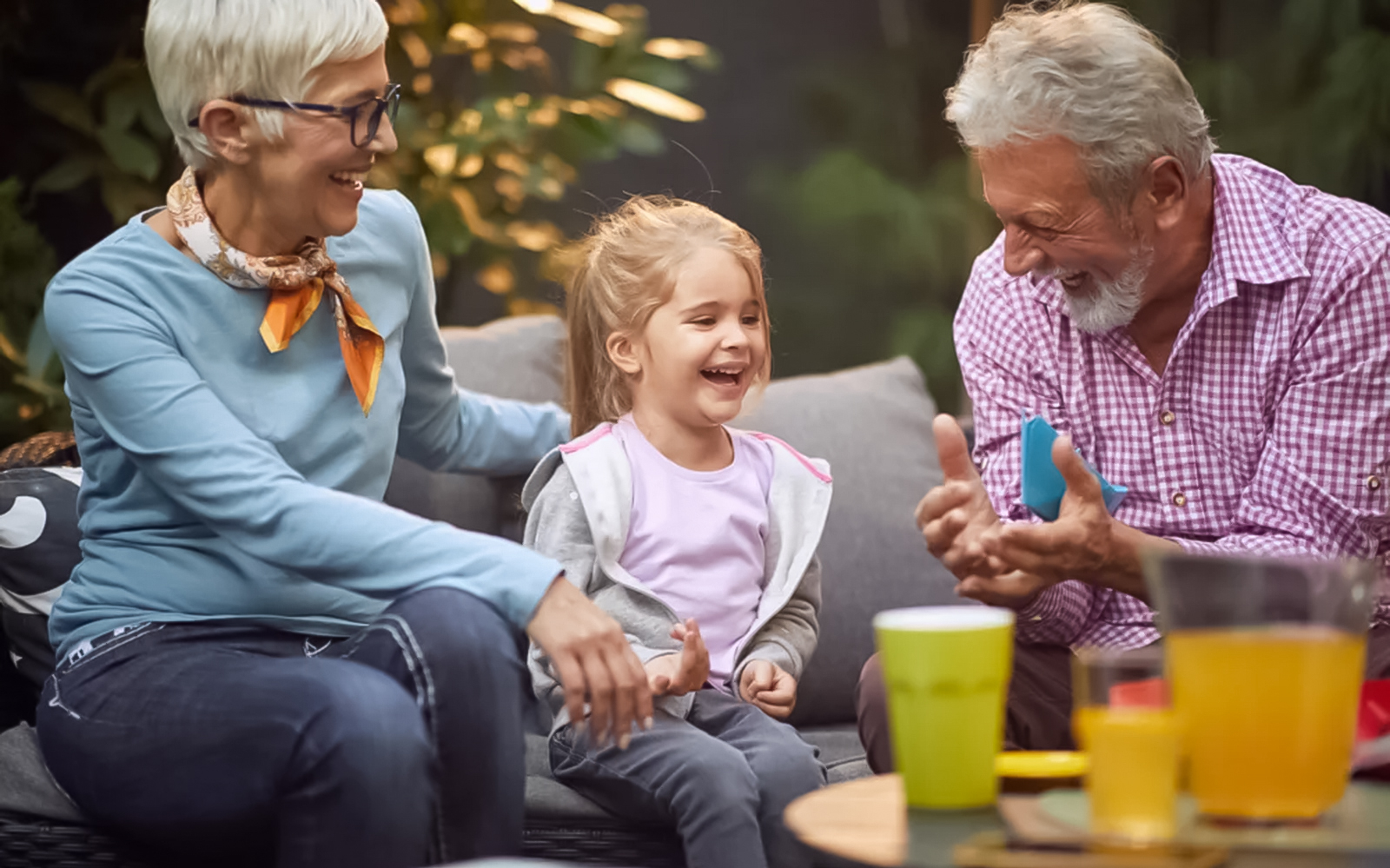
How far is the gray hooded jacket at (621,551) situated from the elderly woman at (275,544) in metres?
0.24

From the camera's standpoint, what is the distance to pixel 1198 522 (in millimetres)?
1780

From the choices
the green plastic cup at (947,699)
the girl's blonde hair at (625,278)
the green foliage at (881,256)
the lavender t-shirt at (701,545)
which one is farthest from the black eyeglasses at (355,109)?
the green foliage at (881,256)

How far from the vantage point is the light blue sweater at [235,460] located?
1.47 m

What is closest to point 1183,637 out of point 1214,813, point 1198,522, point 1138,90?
point 1214,813

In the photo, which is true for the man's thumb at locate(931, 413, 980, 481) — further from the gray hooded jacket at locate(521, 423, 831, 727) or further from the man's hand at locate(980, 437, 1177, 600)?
the gray hooded jacket at locate(521, 423, 831, 727)

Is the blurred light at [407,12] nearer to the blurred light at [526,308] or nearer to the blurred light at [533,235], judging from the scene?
the blurred light at [533,235]

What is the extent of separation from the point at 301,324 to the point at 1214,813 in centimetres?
112

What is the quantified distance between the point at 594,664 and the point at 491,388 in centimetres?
94

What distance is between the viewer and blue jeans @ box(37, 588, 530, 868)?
135cm

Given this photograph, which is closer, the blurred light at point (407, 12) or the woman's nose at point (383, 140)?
the woman's nose at point (383, 140)

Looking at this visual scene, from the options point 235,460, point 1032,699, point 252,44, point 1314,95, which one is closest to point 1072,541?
point 1032,699

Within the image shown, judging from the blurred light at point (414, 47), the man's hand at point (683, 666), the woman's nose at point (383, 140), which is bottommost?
the man's hand at point (683, 666)

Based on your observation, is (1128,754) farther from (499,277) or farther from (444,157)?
(499,277)

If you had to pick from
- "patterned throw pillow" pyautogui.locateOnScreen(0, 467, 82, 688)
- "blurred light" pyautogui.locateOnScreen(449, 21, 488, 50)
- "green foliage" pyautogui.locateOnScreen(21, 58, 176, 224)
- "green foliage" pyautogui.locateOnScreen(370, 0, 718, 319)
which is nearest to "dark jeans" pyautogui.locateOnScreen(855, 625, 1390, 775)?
"patterned throw pillow" pyautogui.locateOnScreen(0, 467, 82, 688)
